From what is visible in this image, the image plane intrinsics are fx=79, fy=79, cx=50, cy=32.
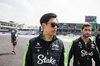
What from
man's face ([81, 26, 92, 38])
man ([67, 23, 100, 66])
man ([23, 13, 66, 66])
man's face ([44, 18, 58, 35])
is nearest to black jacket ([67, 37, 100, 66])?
man ([67, 23, 100, 66])

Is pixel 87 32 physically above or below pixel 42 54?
above

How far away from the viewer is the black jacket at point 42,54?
1494mm

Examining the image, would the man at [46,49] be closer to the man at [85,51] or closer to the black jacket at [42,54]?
the black jacket at [42,54]

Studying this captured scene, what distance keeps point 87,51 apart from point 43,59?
137 cm

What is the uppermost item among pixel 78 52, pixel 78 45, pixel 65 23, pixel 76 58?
pixel 65 23

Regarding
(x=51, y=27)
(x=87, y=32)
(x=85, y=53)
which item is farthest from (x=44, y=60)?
(x=87, y=32)

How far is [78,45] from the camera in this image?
7.55 feet

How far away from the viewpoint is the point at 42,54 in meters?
1.52

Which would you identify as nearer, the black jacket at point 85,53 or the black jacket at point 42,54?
the black jacket at point 42,54

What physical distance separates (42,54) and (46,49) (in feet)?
0.40

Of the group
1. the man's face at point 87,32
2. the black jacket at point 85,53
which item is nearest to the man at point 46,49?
the black jacket at point 85,53

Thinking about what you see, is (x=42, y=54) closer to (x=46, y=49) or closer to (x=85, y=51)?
(x=46, y=49)

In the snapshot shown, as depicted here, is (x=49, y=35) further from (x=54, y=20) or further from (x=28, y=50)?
(x=28, y=50)

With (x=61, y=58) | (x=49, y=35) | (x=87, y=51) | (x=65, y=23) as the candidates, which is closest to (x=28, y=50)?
(x=49, y=35)
